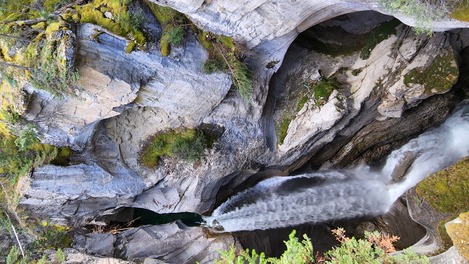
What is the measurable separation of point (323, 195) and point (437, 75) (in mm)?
5770

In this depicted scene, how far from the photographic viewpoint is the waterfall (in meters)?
12.4

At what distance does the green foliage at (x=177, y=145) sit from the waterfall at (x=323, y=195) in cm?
353

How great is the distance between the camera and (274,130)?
1162 cm

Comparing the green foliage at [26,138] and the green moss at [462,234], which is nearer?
the green moss at [462,234]

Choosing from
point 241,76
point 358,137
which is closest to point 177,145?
point 241,76

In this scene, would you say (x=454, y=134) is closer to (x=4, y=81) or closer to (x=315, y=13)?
(x=315, y=13)

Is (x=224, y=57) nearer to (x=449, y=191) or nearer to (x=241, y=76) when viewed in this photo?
(x=241, y=76)

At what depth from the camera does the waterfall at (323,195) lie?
1241 cm

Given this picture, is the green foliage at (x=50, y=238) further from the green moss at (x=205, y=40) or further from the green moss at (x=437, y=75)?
the green moss at (x=437, y=75)

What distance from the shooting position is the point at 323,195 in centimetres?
1334

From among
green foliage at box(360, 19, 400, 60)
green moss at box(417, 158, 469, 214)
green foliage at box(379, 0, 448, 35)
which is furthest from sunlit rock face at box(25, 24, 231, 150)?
green moss at box(417, 158, 469, 214)

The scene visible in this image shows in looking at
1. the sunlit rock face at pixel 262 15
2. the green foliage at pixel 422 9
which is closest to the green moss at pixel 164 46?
the sunlit rock face at pixel 262 15

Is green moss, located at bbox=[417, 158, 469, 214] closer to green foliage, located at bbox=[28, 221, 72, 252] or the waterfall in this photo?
the waterfall

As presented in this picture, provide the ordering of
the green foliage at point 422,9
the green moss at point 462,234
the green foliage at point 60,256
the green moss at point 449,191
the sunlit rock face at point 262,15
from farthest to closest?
the green foliage at point 60,256 < the green moss at point 449,191 < the sunlit rock face at point 262,15 < the green foliage at point 422,9 < the green moss at point 462,234
